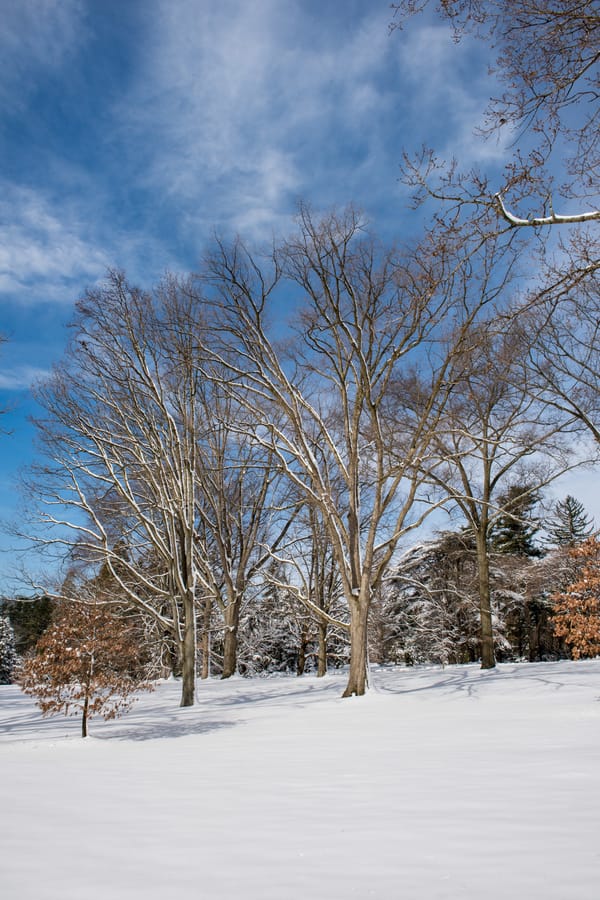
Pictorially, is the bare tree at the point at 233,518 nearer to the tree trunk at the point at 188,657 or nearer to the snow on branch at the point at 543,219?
the tree trunk at the point at 188,657

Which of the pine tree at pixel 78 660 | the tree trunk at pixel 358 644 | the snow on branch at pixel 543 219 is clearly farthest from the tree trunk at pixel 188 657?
the snow on branch at pixel 543 219

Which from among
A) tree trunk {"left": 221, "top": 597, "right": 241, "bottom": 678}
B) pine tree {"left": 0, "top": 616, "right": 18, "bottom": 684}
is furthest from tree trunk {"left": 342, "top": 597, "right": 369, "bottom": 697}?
pine tree {"left": 0, "top": 616, "right": 18, "bottom": 684}

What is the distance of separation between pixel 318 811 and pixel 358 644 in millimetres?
9190

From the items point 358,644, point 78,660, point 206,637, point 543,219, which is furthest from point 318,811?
point 206,637

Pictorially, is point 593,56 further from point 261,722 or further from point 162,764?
point 261,722

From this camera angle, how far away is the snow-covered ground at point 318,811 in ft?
8.17

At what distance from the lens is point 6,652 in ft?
119

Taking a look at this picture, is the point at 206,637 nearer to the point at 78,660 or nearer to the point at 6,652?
the point at 78,660

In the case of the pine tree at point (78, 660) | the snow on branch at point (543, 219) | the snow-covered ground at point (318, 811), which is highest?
the snow on branch at point (543, 219)

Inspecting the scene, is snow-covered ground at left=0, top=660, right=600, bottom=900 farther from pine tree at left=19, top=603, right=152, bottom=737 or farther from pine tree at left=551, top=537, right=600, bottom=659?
pine tree at left=551, top=537, right=600, bottom=659

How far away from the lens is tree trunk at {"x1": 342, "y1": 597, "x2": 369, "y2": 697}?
12.8 meters

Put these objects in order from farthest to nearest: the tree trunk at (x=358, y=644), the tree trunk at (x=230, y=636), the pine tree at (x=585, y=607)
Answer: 1. the tree trunk at (x=230, y=636)
2. the tree trunk at (x=358, y=644)
3. the pine tree at (x=585, y=607)

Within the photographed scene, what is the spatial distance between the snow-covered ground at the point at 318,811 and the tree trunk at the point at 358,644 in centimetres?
277

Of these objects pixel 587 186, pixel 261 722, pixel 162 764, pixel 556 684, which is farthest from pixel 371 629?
pixel 587 186
